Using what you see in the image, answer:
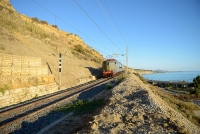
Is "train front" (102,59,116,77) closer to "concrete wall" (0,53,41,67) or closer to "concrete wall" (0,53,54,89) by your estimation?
"concrete wall" (0,53,54,89)

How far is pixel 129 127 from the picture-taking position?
5547mm

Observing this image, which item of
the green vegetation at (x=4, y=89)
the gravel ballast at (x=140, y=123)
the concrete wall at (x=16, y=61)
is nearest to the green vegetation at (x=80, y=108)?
the gravel ballast at (x=140, y=123)

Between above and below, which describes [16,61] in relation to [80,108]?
above

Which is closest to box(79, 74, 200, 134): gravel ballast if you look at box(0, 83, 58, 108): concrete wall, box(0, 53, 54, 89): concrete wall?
box(0, 83, 58, 108): concrete wall

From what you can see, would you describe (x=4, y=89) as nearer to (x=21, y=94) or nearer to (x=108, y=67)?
(x=21, y=94)

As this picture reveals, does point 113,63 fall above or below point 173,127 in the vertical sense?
above

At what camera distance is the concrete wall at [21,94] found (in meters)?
11.9

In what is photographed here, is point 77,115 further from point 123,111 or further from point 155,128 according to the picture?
point 155,128

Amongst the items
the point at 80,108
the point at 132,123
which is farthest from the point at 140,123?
the point at 80,108

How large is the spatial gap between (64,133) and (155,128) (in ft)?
11.1

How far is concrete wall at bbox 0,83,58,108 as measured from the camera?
1194 cm

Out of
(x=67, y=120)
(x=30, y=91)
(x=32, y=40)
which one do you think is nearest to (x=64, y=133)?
(x=67, y=120)

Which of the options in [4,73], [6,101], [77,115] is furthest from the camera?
[4,73]

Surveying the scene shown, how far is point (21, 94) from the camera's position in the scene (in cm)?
1377
